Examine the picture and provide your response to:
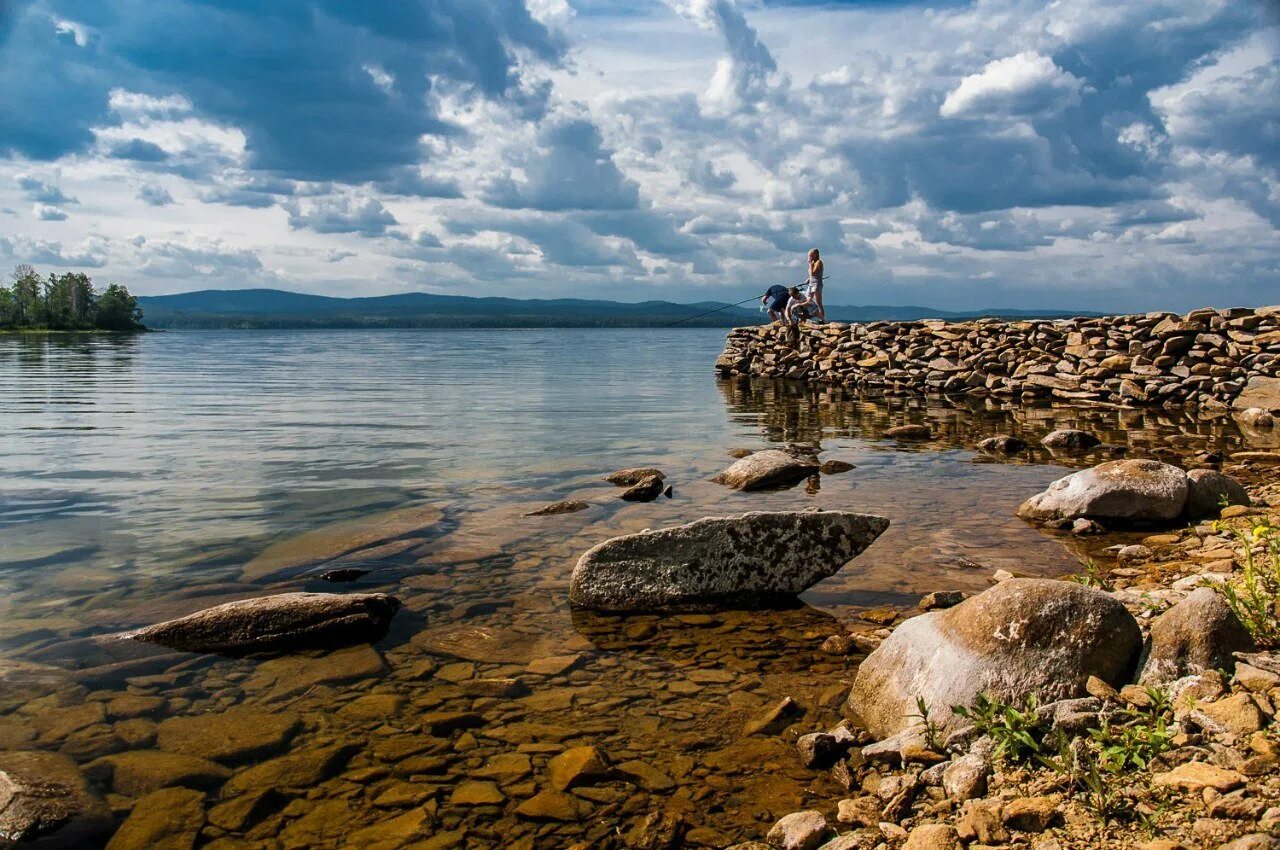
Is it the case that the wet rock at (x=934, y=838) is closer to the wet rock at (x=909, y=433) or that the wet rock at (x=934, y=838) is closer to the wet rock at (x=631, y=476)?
the wet rock at (x=631, y=476)

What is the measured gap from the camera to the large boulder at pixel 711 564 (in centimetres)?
680

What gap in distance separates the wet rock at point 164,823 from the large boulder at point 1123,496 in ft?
28.8

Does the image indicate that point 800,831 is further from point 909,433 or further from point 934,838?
point 909,433

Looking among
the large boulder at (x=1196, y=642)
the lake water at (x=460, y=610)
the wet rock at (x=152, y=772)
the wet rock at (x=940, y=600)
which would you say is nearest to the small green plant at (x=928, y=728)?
the lake water at (x=460, y=610)

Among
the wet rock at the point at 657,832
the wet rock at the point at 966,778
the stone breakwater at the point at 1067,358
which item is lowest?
the wet rock at the point at 657,832

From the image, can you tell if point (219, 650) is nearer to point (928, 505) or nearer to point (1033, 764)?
point (1033, 764)

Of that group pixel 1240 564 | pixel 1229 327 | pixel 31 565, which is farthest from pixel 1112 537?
pixel 1229 327

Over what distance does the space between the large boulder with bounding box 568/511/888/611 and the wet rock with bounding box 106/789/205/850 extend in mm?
3289

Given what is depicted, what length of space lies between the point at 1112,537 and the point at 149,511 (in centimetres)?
1147

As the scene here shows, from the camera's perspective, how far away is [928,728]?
13.9ft

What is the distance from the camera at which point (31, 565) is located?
8219 mm

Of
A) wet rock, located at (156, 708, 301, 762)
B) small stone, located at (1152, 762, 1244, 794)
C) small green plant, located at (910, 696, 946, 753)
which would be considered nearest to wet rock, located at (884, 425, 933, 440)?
small green plant, located at (910, 696, 946, 753)

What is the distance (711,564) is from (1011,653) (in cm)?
291

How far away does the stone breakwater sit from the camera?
2159 cm
